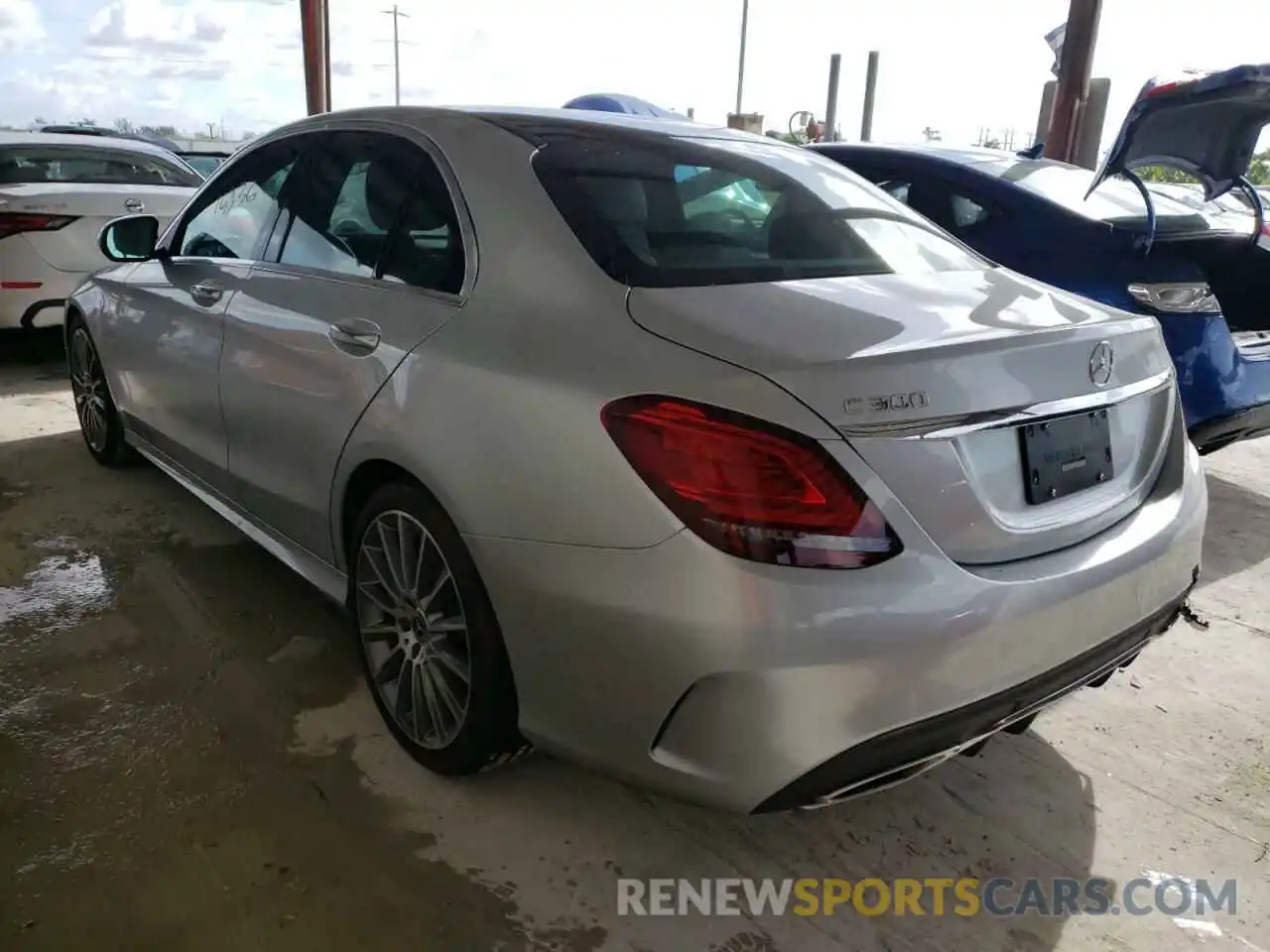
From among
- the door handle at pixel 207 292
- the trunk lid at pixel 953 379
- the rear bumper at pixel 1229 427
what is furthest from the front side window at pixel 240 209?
the rear bumper at pixel 1229 427

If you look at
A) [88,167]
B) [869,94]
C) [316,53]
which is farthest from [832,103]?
[88,167]

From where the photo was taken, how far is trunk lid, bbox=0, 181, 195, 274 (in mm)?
5812

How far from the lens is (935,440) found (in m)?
1.69

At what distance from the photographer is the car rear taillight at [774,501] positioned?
1.62 metres

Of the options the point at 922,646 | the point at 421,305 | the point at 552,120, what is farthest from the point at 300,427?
the point at 922,646

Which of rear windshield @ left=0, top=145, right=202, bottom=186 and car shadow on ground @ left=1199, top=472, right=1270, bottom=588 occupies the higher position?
rear windshield @ left=0, top=145, right=202, bottom=186

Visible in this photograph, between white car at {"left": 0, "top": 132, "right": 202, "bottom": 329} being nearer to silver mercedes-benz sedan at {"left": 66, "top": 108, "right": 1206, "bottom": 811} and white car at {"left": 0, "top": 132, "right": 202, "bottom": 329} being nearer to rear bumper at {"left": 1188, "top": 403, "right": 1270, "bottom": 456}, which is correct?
silver mercedes-benz sedan at {"left": 66, "top": 108, "right": 1206, "bottom": 811}

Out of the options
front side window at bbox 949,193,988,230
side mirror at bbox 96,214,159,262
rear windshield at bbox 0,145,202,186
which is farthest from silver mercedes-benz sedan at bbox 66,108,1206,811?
rear windshield at bbox 0,145,202,186

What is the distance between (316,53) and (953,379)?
17897mm

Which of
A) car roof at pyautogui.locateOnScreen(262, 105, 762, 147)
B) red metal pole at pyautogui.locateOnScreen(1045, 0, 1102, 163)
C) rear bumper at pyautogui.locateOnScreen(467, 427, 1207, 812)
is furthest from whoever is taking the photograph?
red metal pole at pyautogui.locateOnScreen(1045, 0, 1102, 163)

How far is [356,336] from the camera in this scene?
2.37 meters

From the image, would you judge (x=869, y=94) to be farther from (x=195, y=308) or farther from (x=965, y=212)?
(x=195, y=308)

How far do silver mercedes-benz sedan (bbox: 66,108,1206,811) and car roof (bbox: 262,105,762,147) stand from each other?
2cm

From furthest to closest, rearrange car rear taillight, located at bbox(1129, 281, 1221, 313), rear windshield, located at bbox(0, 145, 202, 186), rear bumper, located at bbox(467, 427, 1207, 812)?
rear windshield, located at bbox(0, 145, 202, 186) < car rear taillight, located at bbox(1129, 281, 1221, 313) < rear bumper, located at bbox(467, 427, 1207, 812)
